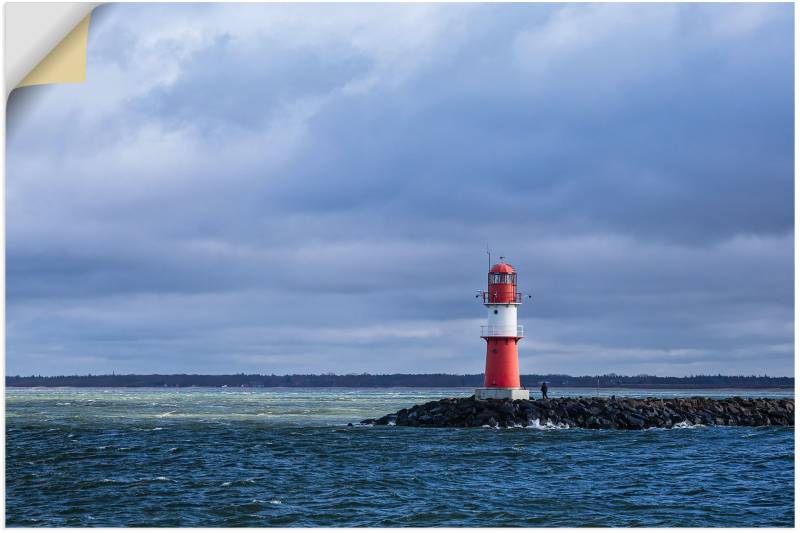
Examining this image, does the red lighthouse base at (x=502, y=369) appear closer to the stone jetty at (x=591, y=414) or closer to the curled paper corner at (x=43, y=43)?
the stone jetty at (x=591, y=414)

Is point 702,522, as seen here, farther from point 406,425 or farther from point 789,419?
point 789,419

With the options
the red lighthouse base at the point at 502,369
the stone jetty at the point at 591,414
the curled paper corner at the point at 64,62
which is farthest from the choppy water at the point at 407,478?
the curled paper corner at the point at 64,62

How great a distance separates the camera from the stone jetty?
2919 cm

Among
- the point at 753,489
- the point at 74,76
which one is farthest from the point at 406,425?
the point at 74,76

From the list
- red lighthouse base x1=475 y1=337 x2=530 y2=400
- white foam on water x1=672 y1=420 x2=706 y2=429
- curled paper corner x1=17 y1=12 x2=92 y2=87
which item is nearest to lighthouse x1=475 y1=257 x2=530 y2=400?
red lighthouse base x1=475 y1=337 x2=530 y2=400

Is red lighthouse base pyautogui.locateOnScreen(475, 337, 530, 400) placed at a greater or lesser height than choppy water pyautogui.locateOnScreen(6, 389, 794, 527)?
greater

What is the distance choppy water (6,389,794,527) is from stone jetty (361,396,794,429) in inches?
35.3

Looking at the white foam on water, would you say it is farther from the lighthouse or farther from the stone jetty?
the lighthouse

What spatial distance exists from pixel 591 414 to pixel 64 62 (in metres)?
27.0

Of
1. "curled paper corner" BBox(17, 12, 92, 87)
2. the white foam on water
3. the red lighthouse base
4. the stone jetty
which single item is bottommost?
the white foam on water

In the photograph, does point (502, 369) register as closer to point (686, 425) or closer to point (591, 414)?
point (591, 414)

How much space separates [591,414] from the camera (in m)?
30.4

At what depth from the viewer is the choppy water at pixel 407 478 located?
14422 millimetres

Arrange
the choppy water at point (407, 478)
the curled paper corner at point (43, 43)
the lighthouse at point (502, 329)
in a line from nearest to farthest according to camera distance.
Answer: the curled paper corner at point (43, 43), the choppy water at point (407, 478), the lighthouse at point (502, 329)
